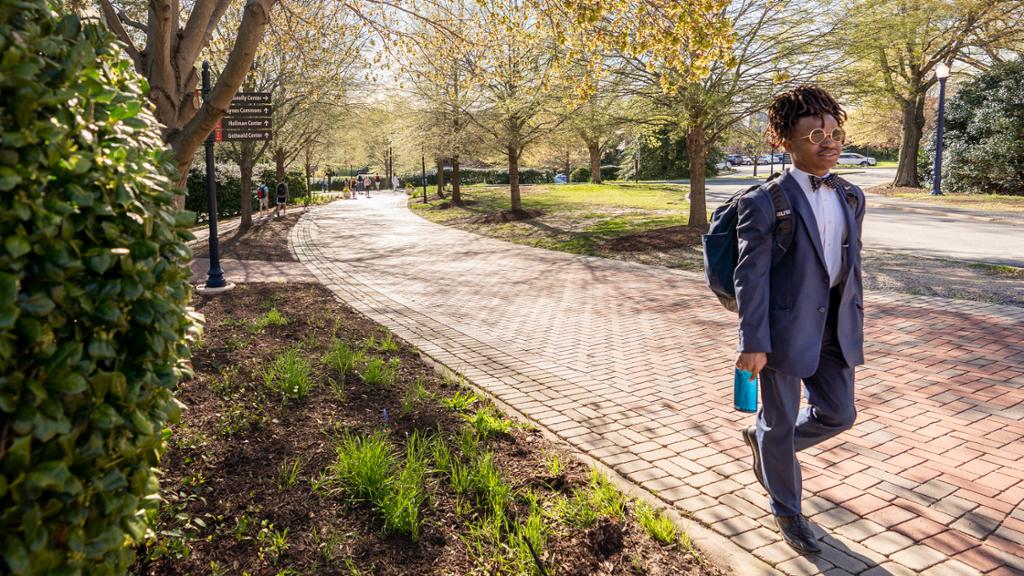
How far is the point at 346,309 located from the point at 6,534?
704 centimetres

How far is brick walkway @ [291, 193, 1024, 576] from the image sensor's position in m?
3.15

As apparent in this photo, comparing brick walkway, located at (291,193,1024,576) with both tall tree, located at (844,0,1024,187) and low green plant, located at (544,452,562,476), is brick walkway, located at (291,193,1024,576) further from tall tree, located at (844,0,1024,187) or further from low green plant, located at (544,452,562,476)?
tall tree, located at (844,0,1024,187)

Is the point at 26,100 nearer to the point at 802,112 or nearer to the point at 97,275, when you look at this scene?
the point at 97,275

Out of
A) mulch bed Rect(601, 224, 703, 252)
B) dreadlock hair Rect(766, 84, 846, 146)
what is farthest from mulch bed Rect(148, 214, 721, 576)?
mulch bed Rect(601, 224, 703, 252)

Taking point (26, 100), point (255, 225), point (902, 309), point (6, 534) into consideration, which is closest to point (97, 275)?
point (26, 100)

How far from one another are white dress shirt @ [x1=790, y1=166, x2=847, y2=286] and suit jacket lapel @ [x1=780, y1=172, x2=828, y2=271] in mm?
31

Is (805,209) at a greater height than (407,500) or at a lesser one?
greater

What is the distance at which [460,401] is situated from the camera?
471 cm

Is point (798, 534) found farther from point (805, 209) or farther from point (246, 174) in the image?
point (246, 174)

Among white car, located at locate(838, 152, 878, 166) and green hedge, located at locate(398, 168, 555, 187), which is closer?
green hedge, located at locate(398, 168, 555, 187)

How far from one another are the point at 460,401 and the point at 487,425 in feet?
1.83

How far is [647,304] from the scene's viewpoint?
8.66 metres

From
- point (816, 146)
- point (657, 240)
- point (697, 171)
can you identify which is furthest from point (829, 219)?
point (697, 171)

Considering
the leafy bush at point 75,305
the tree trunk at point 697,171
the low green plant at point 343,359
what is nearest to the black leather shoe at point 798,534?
the leafy bush at point 75,305
